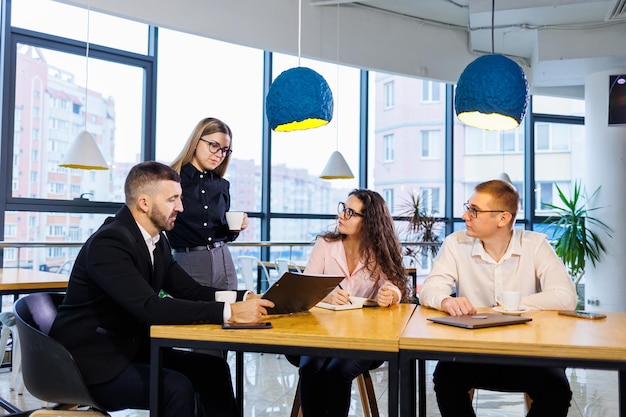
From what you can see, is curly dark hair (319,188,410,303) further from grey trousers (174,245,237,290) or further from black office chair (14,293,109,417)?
black office chair (14,293,109,417)

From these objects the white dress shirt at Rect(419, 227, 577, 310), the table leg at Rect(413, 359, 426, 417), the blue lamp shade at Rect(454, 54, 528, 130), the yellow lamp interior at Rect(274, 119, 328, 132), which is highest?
the blue lamp shade at Rect(454, 54, 528, 130)

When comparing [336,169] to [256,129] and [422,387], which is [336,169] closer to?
[256,129]

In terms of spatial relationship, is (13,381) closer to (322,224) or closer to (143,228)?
(143,228)

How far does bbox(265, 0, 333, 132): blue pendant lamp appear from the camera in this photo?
2.32 metres

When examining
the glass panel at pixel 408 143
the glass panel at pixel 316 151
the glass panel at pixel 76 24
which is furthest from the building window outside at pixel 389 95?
the glass panel at pixel 76 24

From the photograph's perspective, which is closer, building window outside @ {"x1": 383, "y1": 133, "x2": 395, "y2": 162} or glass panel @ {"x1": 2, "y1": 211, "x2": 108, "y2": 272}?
glass panel @ {"x1": 2, "y1": 211, "x2": 108, "y2": 272}

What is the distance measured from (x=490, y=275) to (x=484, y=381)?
44cm

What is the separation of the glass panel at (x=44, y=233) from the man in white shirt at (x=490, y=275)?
3826mm

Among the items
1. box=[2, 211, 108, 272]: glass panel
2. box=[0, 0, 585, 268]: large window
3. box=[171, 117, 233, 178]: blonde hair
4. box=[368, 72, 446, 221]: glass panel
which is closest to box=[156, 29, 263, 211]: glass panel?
box=[0, 0, 585, 268]: large window

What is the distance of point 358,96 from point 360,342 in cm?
696

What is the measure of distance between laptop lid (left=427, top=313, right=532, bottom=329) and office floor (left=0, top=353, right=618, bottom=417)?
5.10 feet

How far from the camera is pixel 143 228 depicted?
6.78 feet

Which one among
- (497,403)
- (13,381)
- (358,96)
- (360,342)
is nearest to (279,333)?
(360,342)

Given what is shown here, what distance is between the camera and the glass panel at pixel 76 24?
541 cm
